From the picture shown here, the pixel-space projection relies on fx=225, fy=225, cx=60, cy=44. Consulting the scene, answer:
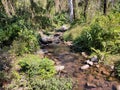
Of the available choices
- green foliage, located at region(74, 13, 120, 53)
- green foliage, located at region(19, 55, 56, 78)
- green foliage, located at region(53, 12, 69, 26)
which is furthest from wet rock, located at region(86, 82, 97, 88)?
green foliage, located at region(53, 12, 69, 26)

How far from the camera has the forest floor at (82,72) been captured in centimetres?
926

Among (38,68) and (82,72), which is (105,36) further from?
(38,68)

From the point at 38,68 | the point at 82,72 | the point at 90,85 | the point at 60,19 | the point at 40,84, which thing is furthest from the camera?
the point at 60,19

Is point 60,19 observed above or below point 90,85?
below

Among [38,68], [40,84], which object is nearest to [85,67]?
[38,68]

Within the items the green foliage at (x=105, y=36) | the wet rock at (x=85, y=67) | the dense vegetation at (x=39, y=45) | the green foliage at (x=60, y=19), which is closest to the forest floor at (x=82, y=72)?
the wet rock at (x=85, y=67)

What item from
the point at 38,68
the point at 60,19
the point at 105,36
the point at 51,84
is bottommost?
the point at 60,19

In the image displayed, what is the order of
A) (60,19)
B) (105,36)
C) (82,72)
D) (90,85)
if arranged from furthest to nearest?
1. (60,19)
2. (105,36)
3. (82,72)
4. (90,85)

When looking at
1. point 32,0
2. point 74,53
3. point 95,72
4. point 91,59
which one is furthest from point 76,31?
point 32,0

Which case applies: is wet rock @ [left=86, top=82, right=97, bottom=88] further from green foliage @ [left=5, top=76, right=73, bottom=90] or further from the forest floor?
green foliage @ [left=5, top=76, right=73, bottom=90]

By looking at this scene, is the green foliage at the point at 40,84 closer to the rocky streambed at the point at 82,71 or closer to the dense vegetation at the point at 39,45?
the dense vegetation at the point at 39,45

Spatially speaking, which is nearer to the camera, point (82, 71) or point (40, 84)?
point (40, 84)

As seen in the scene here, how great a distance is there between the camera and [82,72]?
10602 millimetres

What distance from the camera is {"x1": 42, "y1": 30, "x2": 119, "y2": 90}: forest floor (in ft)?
30.4
